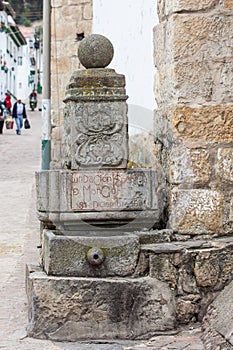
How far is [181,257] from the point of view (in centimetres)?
462

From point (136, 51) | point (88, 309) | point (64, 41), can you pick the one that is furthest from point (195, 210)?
point (64, 41)

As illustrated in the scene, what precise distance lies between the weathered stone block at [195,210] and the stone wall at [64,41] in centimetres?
761

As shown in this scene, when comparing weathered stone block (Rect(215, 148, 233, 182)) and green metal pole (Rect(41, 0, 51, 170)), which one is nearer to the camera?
weathered stone block (Rect(215, 148, 233, 182))

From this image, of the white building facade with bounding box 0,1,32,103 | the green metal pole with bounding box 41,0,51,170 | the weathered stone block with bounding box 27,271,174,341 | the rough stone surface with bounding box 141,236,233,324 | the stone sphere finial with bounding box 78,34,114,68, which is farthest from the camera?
the white building facade with bounding box 0,1,32,103

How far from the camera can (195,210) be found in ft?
15.7

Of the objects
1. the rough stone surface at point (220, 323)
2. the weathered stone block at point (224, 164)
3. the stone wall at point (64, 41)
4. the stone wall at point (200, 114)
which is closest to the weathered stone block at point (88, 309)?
the rough stone surface at point (220, 323)

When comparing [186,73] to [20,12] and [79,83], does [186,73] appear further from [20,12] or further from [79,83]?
[20,12]

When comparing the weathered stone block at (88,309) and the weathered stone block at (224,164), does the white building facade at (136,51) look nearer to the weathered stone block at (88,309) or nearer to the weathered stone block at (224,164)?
the weathered stone block at (224,164)

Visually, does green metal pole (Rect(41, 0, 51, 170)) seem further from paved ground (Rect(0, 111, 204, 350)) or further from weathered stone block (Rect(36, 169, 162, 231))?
weathered stone block (Rect(36, 169, 162, 231))

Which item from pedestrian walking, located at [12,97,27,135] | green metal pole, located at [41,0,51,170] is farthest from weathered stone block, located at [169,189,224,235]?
pedestrian walking, located at [12,97,27,135]

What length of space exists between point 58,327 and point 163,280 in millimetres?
673

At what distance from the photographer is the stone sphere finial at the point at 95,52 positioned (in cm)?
486

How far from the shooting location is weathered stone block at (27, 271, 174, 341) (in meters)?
4.41

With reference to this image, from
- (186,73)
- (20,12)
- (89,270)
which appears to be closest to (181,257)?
(89,270)
